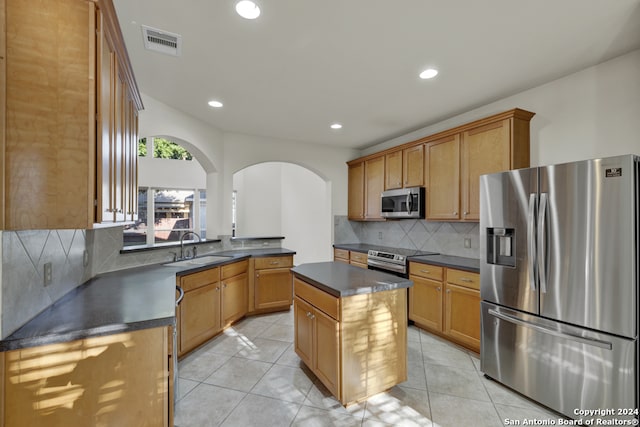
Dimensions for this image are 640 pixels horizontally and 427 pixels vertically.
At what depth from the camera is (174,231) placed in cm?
819

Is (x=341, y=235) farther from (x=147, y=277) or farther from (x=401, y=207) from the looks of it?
(x=147, y=277)

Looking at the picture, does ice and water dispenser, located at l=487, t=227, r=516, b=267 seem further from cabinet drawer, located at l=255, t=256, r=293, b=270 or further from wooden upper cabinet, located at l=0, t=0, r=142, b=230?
wooden upper cabinet, located at l=0, t=0, r=142, b=230

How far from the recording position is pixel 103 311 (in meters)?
1.56

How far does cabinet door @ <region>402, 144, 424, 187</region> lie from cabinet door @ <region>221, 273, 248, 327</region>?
2585 millimetres

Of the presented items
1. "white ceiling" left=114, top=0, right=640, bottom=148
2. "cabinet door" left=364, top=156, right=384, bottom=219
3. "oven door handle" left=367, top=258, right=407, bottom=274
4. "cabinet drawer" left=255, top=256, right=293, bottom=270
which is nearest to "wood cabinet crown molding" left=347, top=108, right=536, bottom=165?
"white ceiling" left=114, top=0, right=640, bottom=148

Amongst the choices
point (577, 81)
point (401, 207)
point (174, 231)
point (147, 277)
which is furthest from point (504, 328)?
point (174, 231)

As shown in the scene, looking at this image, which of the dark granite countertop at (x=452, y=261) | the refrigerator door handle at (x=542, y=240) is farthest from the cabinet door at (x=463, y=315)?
the refrigerator door handle at (x=542, y=240)

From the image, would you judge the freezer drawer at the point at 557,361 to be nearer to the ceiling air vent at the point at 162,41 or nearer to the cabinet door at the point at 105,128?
the cabinet door at the point at 105,128

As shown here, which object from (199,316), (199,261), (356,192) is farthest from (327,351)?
(356,192)

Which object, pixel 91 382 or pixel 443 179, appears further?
pixel 443 179

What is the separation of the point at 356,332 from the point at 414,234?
2486mm

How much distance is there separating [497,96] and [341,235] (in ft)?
10.1

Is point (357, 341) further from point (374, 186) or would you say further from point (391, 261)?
point (374, 186)

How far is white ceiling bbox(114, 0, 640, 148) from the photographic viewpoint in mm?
1748
